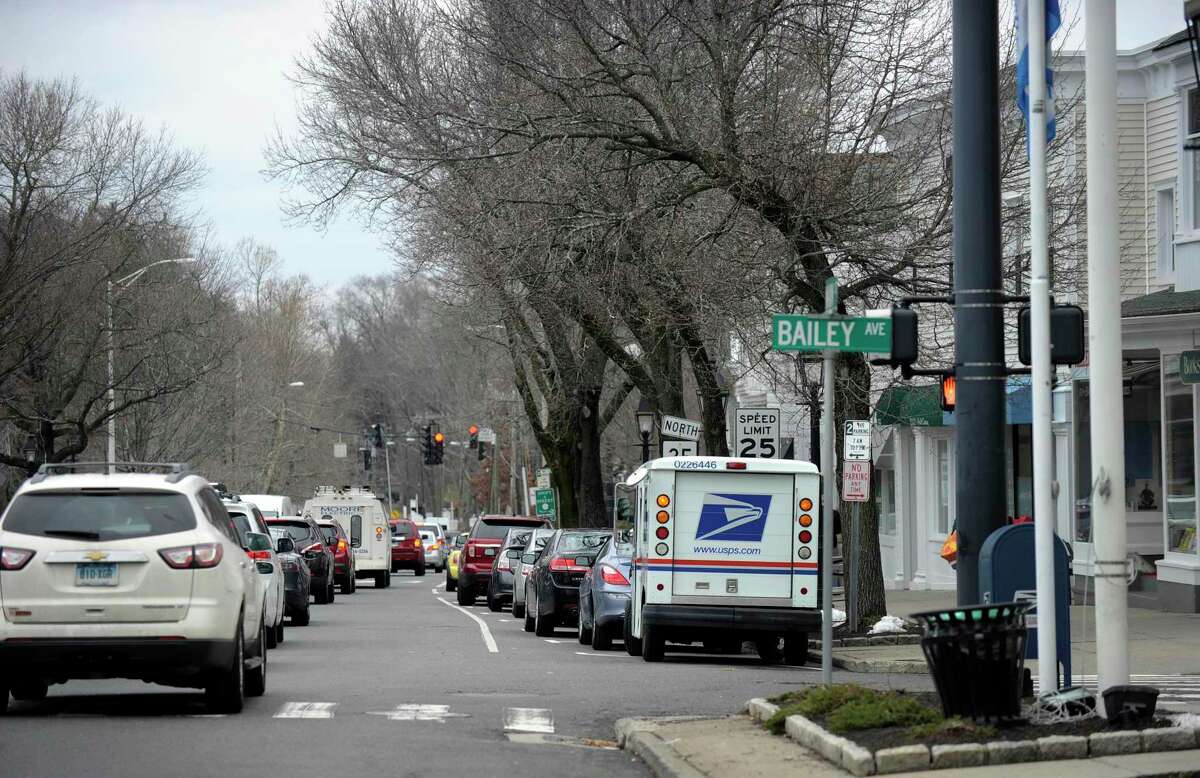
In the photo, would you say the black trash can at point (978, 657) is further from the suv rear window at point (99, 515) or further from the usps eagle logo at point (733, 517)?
the usps eagle logo at point (733, 517)

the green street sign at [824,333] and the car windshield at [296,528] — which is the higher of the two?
the green street sign at [824,333]

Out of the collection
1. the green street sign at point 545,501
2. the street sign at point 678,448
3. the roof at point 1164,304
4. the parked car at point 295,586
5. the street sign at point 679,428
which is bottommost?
the parked car at point 295,586

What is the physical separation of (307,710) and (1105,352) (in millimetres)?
6687

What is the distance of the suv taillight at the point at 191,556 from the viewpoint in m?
12.5

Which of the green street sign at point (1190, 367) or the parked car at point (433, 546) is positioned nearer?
the green street sign at point (1190, 367)

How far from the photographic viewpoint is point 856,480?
871 inches

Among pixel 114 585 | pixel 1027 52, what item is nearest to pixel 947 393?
pixel 1027 52

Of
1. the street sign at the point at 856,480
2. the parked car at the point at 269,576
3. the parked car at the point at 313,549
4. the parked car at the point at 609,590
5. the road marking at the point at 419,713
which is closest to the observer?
the road marking at the point at 419,713

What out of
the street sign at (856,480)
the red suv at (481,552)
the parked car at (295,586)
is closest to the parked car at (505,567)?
the red suv at (481,552)

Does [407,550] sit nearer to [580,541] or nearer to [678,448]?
[678,448]

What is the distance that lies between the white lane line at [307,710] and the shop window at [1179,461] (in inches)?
643

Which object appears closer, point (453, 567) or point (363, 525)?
point (453, 567)

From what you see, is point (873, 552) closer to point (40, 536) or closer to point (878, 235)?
point (878, 235)

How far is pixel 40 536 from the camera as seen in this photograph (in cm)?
1244
